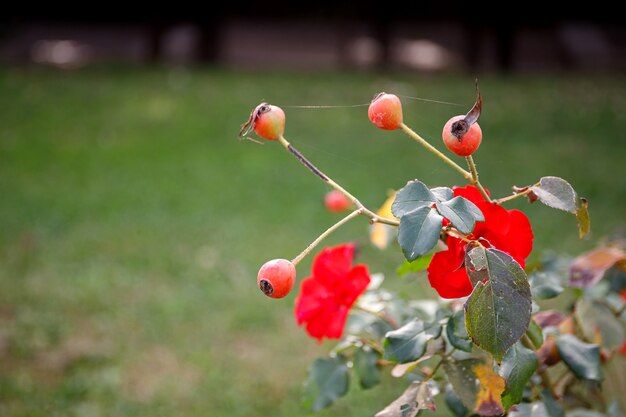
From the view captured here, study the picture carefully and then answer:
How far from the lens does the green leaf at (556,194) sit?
0.82 meters

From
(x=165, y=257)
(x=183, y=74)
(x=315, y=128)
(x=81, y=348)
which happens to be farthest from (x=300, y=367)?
(x=183, y=74)

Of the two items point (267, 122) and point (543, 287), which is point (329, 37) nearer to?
point (543, 287)

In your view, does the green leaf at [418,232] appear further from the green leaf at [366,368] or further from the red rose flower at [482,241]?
the green leaf at [366,368]

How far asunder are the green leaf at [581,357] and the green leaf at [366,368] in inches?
10.7

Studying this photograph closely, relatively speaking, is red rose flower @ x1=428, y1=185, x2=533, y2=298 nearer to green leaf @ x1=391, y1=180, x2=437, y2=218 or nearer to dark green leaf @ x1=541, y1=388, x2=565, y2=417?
green leaf @ x1=391, y1=180, x2=437, y2=218

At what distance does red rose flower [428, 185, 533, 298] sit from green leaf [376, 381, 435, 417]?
0.16 metres

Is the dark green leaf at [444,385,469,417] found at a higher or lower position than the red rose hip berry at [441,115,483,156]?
lower

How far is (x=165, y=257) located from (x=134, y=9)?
24.1 ft

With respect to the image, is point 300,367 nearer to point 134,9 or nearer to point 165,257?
point 165,257

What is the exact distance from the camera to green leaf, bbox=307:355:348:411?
1137 mm

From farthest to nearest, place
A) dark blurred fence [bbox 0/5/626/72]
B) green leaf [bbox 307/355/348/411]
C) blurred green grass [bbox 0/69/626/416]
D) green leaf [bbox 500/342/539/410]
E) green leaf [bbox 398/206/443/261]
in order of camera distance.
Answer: dark blurred fence [bbox 0/5/626/72]
blurred green grass [bbox 0/69/626/416]
green leaf [bbox 307/355/348/411]
green leaf [bbox 500/342/539/410]
green leaf [bbox 398/206/443/261]

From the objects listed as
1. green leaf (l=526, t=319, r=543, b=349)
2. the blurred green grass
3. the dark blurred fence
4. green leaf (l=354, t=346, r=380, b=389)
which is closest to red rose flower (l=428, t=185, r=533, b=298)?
green leaf (l=526, t=319, r=543, b=349)

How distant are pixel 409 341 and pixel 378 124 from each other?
29cm

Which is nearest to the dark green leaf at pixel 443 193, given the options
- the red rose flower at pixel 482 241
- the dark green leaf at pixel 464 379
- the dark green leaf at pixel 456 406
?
the red rose flower at pixel 482 241
